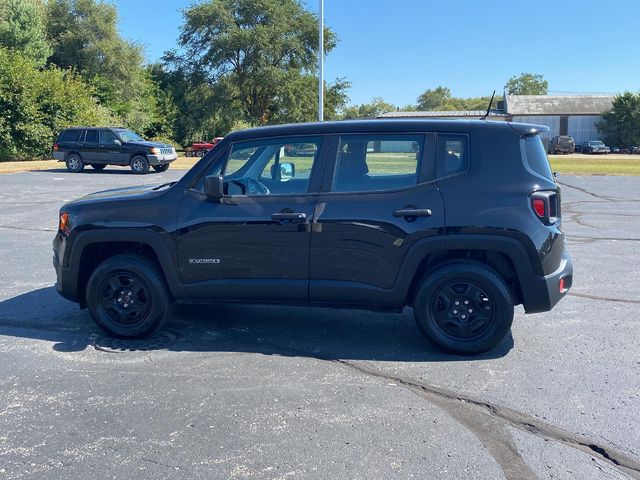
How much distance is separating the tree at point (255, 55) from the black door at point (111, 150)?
2379 cm

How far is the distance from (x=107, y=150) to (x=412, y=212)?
23.8m

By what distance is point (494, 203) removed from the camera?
466 cm

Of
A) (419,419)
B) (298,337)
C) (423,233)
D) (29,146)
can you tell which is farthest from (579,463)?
(29,146)

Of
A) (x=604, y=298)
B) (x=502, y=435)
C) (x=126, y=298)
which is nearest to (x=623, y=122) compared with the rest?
(x=604, y=298)

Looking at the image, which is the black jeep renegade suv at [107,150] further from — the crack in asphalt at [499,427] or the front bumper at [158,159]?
the crack in asphalt at [499,427]

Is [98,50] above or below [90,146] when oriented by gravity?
above

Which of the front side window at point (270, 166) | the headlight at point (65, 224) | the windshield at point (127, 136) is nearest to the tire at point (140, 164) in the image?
the windshield at point (127, 136)

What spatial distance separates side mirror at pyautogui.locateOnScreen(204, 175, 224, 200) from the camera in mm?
4879

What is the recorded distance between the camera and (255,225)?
16.3ft

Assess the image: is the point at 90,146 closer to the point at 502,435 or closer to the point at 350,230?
the point at 350,230

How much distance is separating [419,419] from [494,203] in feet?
6.01

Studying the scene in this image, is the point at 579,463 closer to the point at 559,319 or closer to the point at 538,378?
the point at 538,378

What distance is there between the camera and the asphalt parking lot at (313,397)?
3.31m

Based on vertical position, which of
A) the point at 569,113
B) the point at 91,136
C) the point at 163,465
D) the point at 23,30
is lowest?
the point at 163,465
